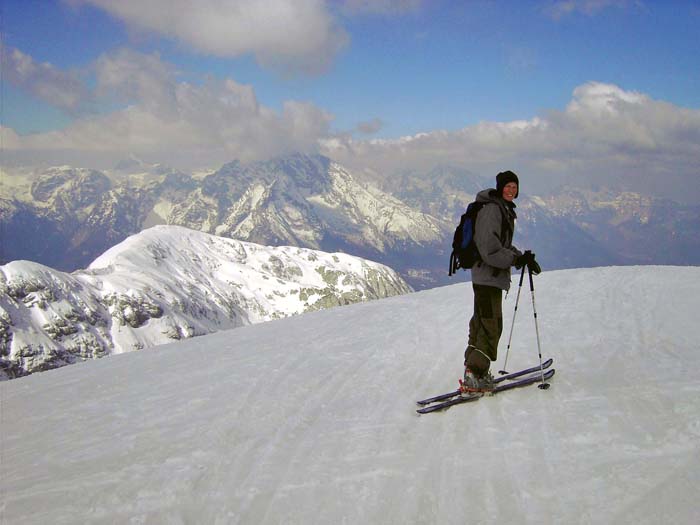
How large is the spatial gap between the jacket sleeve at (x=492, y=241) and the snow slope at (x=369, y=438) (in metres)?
1.95

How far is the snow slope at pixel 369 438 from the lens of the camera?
4.33 meters

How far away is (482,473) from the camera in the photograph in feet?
15.4

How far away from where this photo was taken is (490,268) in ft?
22.6

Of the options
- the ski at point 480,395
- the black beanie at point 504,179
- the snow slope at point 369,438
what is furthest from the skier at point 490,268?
the snow slope at point 369,438

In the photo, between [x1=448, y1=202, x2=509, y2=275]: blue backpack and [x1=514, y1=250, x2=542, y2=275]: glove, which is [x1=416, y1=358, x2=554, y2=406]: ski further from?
[x1=448, y1=202, x2=509, y2=275]: blue backpack

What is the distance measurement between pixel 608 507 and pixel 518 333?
7144 mm

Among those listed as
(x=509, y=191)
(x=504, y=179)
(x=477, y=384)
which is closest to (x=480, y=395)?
(x=477, y=384)

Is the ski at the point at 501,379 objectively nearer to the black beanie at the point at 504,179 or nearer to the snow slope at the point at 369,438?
the snow slope at the point at 369,438

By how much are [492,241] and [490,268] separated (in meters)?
0.45

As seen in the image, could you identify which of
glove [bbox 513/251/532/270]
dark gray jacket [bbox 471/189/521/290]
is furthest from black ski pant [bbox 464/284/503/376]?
glove [bbox 513/251/532/270]

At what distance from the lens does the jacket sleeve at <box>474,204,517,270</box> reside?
21.7 feet

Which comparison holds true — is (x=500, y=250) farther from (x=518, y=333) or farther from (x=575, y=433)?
(x=518, y=333)

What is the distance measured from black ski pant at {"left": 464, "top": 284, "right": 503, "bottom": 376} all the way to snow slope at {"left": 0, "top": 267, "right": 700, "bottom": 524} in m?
0.61

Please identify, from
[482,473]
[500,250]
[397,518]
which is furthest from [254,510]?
[500,250]
